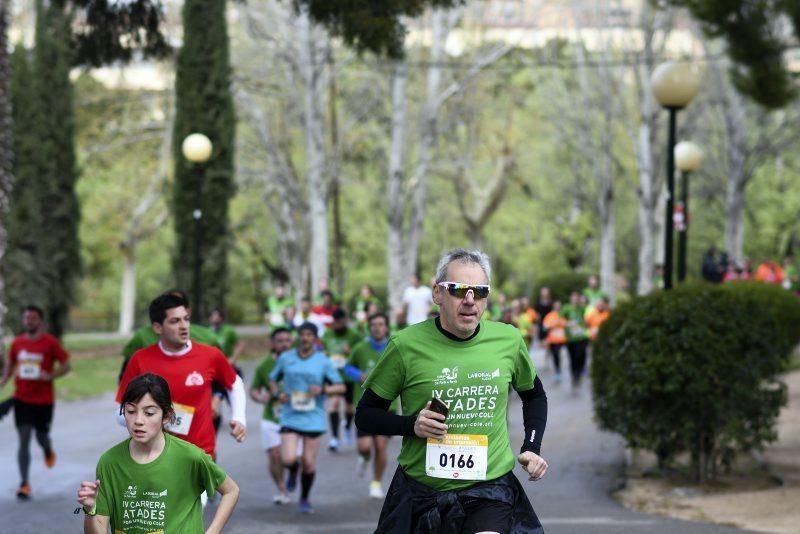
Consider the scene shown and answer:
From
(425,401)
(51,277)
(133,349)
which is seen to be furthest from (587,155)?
(425,401)

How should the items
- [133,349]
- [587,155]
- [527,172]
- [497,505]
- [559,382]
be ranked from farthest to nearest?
[527,172]
[587,155]
[559,382]
[133,349]
[497,505]

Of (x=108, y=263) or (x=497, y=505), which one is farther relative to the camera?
(x=108, y=263)

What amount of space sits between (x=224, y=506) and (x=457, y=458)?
0.98 m

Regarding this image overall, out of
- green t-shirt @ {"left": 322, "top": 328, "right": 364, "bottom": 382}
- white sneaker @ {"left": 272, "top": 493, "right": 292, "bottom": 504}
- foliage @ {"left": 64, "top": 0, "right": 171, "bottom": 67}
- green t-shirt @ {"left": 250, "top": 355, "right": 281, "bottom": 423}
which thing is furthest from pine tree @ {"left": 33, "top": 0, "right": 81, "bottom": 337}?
white sneaker @ {"left": 272, "top": 493, "right": 292, "bottom": 504}

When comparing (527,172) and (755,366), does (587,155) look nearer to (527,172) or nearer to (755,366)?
(527,172)

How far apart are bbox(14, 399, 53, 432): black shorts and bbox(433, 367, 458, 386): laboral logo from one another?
300 inches

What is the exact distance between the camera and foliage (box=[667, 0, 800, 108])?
17.6 meters

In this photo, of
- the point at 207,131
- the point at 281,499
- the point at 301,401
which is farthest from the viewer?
the point at 207,131

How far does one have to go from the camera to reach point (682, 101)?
15.0 meters

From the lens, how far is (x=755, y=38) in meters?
18.0

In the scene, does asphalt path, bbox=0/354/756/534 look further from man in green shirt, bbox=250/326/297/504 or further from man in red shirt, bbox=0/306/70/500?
man in red shirt, bbox=0/306/70/500

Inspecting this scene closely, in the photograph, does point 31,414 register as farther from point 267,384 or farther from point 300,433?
point 300,433

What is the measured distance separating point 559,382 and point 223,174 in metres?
10.7

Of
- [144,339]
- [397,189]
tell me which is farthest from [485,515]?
[397,189]
